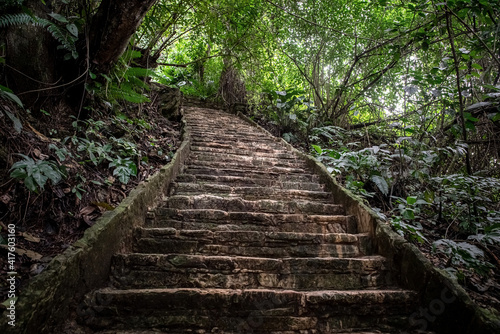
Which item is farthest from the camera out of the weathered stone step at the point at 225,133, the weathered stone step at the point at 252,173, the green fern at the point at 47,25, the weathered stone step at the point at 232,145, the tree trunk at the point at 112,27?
the weathered stone step at the point at 225,133

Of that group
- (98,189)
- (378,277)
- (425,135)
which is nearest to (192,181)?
(98,189)

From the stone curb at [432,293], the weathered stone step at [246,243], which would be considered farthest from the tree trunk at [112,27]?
the stone curb at [432,293]

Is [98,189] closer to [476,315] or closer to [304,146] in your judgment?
[476,315]

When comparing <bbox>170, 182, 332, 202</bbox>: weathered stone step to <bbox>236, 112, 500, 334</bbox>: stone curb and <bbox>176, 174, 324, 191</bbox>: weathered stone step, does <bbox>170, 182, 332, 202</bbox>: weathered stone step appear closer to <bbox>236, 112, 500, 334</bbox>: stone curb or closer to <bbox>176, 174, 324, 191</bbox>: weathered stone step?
<bbox>176, 174, 324, 191</bbox>: weathered stone step

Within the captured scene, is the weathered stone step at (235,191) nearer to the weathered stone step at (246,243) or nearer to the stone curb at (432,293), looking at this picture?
the weathered stone step at (246,243)

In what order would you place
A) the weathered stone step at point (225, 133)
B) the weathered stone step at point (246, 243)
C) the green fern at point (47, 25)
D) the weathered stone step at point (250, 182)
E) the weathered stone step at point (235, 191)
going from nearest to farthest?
the green fern at point (47, 25)
the weathered stone step at point (246, 243)
the weathered stone step at point (235, 191)
the weathered stone step at point (250, 182)
the weathered stone step at point (225, 133)

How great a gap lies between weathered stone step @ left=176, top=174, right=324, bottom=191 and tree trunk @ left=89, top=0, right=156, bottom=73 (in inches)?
70.1

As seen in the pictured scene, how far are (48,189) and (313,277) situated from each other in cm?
234

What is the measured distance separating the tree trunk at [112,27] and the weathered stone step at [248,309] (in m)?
2.56

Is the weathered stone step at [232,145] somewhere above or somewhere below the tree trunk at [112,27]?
below

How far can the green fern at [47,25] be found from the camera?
229 centimetres

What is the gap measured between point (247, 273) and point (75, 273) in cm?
124

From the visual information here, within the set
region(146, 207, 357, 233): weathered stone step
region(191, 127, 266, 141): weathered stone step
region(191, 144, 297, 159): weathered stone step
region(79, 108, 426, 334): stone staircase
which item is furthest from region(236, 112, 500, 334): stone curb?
region(191, 127, 266, 141): weathered stone step

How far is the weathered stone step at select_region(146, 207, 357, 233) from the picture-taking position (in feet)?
9.14
